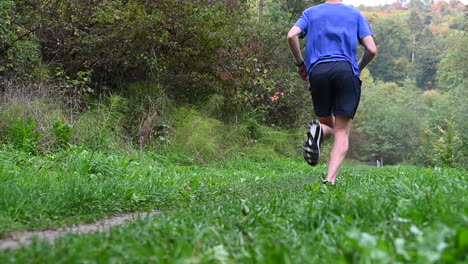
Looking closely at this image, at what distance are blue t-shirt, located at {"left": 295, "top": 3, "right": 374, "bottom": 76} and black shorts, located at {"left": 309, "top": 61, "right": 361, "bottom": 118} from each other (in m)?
0.08

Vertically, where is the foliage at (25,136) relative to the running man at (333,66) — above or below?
below

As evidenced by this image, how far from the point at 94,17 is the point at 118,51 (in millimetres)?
943

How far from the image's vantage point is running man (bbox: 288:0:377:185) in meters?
4.28

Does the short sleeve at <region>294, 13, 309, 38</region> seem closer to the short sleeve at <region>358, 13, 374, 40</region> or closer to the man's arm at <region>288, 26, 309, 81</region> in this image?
the man's arm at <region>288, 26, 309, 81</region>

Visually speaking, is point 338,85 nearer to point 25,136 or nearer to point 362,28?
point 362,28

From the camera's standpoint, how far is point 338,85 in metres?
4.28

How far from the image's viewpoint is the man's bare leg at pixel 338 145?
4293mm

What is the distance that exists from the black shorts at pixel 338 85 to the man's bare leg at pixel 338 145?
0.10 metres

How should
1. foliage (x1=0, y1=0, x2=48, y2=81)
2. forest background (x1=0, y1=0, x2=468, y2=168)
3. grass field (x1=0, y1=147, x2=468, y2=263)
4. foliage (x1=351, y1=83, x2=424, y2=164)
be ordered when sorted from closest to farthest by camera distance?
grass field (x1=0, y1=147, x2=468, y2=263) < forest background (x1=0, y1=0, x2=468, y2=168) < foliage (x1=0, y1=0, x2=48, y2=81) < foliage (x1=351, y1=83, x2=424, y2=164)

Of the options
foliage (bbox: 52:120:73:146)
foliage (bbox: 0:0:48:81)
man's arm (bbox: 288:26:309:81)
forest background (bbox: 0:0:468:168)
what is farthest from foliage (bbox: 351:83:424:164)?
man's arm (bbox: 288:26:309:81)

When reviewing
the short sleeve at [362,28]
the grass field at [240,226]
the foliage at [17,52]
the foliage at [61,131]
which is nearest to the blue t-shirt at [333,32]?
the short sleeve at [362,28]

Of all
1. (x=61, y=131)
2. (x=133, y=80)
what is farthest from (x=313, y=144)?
(x=133, y=80)

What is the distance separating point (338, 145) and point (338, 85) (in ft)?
2.02

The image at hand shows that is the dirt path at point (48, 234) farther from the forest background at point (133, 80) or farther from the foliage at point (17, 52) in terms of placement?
the foliage at point (17, 52)
